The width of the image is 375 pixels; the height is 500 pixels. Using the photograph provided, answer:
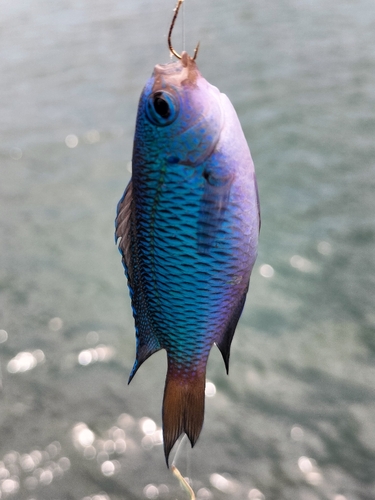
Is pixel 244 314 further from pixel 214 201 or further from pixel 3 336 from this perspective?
pixel 214 201

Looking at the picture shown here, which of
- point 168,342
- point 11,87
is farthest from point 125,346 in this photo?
point 11,87

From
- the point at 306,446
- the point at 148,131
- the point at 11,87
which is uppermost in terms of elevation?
the point at 148,131

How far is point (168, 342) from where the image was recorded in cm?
160

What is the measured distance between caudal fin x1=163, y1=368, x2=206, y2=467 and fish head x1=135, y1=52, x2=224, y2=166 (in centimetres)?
68

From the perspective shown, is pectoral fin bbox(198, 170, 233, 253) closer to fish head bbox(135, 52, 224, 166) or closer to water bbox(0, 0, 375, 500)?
fish head bbox(135, 52, 224, 166)

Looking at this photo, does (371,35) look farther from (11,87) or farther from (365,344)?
(365,344)

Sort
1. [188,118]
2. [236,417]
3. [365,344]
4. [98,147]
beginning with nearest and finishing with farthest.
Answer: [188,118], [236,417], [365,344], [98,147]

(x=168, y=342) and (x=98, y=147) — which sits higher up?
(x=168, y=342)

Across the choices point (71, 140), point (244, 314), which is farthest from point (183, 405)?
point (71, 140)

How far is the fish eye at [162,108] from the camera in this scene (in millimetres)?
1370

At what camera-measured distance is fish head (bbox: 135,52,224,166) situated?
1.38 metres

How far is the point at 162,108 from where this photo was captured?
4.51ft

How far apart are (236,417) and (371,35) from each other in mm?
9608

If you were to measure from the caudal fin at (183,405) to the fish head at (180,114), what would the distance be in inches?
26.9
